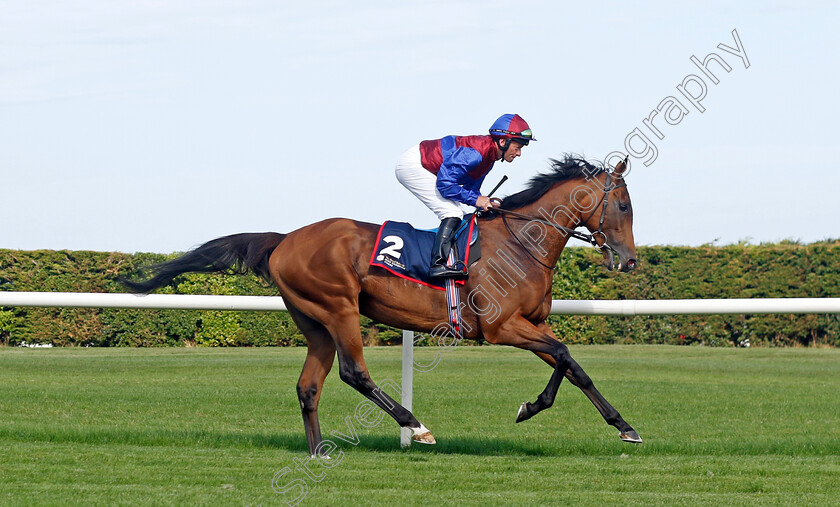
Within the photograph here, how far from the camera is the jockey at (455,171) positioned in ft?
17.6

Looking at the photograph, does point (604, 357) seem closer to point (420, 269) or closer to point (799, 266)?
point (799, 266)

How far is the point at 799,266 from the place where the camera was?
16.9 meters

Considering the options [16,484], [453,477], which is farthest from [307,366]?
[16,484]

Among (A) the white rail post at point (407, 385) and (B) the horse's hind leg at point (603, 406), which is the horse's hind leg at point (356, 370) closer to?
(A) the white rail post at point (407, 385)

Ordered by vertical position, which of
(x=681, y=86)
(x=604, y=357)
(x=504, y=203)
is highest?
(x=681, y=86)

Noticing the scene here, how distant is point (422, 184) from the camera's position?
5.67 m

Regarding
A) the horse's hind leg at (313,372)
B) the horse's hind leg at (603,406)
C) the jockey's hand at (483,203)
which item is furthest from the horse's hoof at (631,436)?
the horse's hind leg at (313,372)

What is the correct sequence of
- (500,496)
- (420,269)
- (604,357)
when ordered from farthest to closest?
(604,357)
(420,269)
(500,496)

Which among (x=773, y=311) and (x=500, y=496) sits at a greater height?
(x=773, y=311)

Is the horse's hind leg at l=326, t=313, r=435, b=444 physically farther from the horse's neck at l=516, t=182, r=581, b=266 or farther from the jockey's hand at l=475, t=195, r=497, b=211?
the horse's neck at l=516, t=182, r=581, b=266

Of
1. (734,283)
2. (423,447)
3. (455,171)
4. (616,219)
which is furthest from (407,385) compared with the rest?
(734,283)

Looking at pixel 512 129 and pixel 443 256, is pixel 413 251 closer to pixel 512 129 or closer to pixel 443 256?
pixel 443 256

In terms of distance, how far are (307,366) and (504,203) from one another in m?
1.51

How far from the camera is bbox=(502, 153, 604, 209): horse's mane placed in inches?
221
